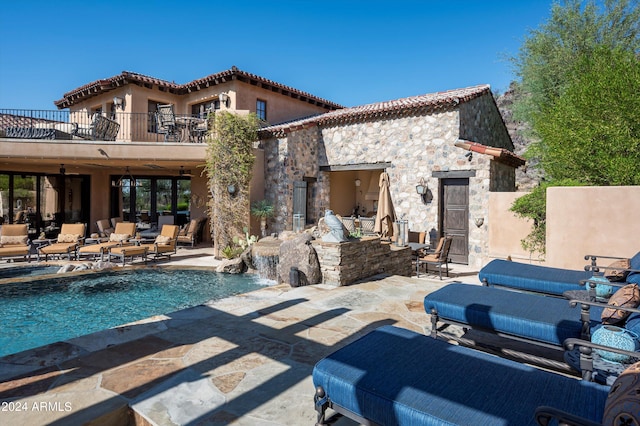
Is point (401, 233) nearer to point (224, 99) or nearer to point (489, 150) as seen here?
point (489, 150)

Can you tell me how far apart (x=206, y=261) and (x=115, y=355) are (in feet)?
25.8

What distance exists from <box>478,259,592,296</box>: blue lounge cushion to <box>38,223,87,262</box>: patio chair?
1208cm

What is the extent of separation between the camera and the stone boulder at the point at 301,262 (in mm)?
7172

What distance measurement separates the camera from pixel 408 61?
1709 centimetres

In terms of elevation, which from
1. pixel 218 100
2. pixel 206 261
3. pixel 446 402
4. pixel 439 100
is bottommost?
pixel 206 261

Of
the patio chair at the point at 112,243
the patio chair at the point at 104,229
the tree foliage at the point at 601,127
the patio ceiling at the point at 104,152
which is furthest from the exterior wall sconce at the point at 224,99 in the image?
the tree foliage at the point at 601,127

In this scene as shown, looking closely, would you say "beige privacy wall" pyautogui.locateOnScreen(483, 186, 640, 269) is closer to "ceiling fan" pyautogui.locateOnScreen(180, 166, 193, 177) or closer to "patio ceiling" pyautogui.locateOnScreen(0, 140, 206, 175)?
"patio ceiling" pyautogui.locateOnScreen(0, 140, 206, 175)

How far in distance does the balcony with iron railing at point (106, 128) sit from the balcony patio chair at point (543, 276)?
11.8 m

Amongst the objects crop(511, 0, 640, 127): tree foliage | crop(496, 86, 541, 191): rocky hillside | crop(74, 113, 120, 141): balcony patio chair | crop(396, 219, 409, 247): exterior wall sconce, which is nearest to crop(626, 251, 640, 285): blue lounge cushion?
crop(396, 219, 409, 247): exterior wall sconce

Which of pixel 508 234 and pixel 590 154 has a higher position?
pixel 590 154

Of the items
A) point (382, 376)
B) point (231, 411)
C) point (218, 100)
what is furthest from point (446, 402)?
point (218, 100)

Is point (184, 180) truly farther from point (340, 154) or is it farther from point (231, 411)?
point (231, 411)

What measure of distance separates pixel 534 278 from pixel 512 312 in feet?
5.95

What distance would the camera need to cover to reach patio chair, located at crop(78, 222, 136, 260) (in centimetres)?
1075
